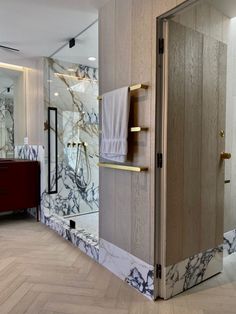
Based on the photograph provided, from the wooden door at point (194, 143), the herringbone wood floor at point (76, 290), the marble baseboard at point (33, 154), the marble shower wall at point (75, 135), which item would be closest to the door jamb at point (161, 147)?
the wooden door at point (194, 143)

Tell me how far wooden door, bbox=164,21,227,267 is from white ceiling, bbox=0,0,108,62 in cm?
92

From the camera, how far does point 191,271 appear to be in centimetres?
205

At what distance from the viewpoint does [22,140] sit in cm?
408

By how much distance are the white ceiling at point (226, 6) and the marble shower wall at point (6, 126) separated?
119 inches

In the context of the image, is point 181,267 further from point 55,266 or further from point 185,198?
point 55,266

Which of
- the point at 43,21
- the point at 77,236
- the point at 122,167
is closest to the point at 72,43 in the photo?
the point at 43,21

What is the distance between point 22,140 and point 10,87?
81 cm

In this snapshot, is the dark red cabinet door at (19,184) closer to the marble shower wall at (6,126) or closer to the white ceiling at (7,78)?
the marble shower wall at (6,126)

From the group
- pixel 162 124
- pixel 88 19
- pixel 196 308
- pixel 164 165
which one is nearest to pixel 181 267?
pixel 196 308

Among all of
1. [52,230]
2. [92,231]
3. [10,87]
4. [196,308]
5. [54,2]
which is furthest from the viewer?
[10,87]

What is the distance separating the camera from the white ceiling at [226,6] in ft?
6.99

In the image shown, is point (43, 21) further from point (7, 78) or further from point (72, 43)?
point (7, 78)

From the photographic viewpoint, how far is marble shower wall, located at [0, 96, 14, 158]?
3895 millimetres

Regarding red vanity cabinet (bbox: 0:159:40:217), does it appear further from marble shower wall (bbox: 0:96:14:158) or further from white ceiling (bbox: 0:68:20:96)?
white ceiling (bbox: 0:68:20:96)
